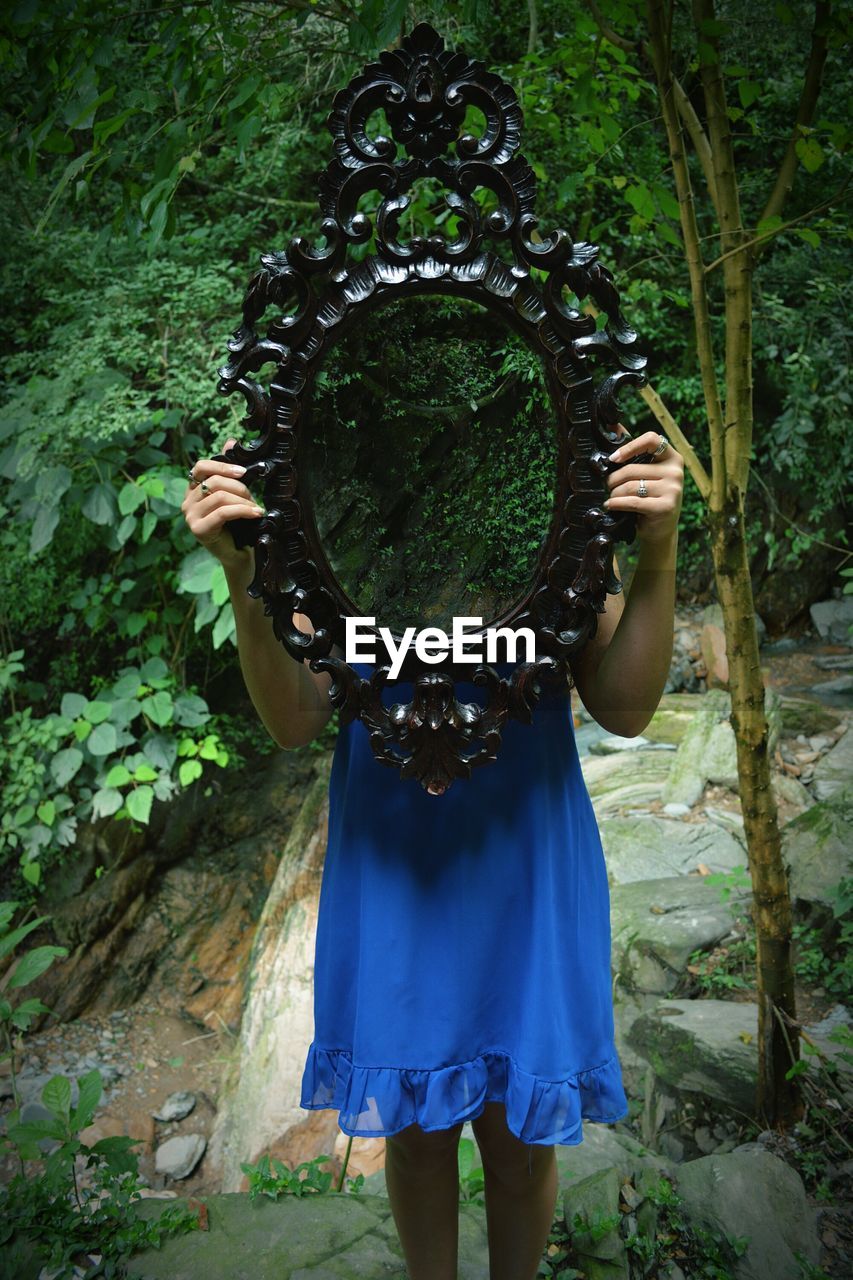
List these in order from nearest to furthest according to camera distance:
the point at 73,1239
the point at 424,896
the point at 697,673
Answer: the point at 424,896 < the point at 73,1239 < the point at 697,673

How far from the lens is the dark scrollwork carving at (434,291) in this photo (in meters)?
1.08

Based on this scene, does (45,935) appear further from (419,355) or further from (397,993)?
(419,355)

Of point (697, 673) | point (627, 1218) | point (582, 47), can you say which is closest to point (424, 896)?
point (627, 1218)

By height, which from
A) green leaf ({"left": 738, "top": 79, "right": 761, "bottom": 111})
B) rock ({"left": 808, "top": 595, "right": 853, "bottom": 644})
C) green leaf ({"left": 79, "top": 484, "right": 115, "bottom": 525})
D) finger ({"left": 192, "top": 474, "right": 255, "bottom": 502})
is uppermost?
green leaf ({"left": 738, "top": 79, "right": 761, "bottom": 111})

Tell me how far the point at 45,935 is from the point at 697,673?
10.2ft

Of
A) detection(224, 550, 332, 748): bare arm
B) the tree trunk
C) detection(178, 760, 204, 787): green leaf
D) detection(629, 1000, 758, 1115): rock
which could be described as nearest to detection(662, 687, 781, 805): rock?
detection(629, 1000, 758, 1115): rock

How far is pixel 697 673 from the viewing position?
176 inches

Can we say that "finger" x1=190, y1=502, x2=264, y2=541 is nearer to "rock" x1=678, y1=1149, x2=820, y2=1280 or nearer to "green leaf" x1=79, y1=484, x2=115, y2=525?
"rock" x1=678, y1=1149, x2=820, y2=1280

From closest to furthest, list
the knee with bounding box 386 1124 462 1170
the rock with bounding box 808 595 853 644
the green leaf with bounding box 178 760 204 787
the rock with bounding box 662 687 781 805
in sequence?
the knee with bounding box 386 1124 462 1170 → the green leaf with bounding box 178 760 204 787 → the rock with bounding box 662 687 781 805 → the rock with bounding box 808 595 853 644

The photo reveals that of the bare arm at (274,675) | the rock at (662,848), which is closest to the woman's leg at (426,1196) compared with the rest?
the bare arm at (274,675)

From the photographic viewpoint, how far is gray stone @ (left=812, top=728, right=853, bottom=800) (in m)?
3.36

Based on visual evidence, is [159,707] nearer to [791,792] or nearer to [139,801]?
[139,801]

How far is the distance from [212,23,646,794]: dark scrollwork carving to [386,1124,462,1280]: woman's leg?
1.63 ft

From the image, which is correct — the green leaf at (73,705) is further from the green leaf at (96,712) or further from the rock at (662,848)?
the rock at (662,848)
